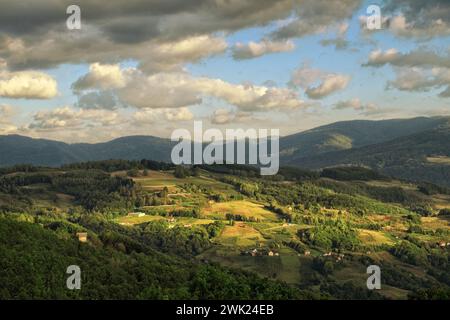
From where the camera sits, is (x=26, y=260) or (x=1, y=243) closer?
(x=26, y=260)

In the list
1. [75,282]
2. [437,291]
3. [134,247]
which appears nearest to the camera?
[437,291]

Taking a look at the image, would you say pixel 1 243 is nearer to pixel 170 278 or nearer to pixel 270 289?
pixel 170 278
